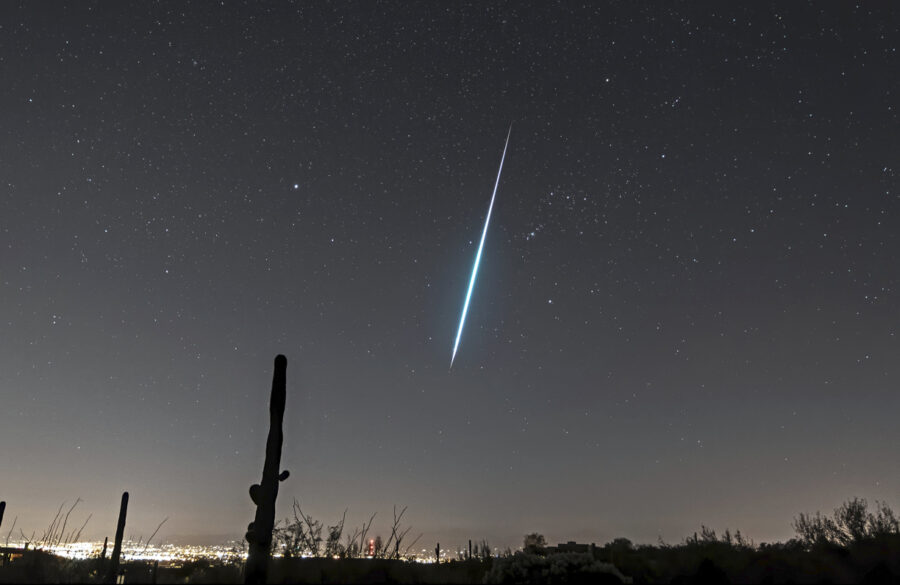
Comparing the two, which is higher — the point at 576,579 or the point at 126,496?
the point at 126,496

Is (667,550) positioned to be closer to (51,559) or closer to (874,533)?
(874,533)

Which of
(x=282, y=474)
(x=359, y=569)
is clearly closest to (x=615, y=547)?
(x=359, y=569)

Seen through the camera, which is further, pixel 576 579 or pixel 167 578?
pixel 167 578

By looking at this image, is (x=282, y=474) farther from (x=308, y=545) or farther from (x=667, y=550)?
(x=667, y=550)

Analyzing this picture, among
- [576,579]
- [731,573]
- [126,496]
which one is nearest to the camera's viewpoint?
[576,579]

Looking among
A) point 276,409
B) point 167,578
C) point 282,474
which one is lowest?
point 167,578

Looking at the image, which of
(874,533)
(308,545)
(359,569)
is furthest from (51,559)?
A: (874,533)

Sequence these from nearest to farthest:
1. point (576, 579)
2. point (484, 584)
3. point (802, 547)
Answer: point (576, 579), point (484, 584), point (802, 547)
